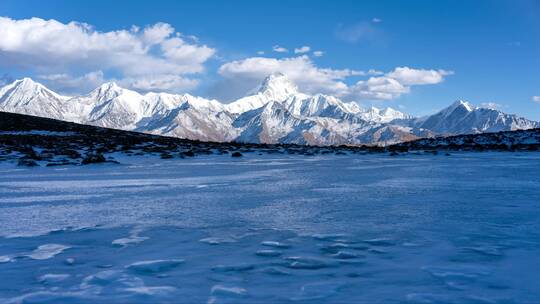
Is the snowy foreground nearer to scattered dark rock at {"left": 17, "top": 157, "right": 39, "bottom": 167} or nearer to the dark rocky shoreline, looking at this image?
scattered dark rock at {"left": 17, "top": 157, "right": 39, "bottom": 167}

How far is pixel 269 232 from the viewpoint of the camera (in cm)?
595

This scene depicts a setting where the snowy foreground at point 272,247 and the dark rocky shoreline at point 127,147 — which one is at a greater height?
the dark rocky shoreline at point 127,147

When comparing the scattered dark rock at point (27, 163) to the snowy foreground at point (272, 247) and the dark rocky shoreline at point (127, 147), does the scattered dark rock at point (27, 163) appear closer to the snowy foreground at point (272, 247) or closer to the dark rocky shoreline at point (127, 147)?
the dark rocky shoreline at point (127, 147)

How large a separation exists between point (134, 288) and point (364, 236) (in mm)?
3137

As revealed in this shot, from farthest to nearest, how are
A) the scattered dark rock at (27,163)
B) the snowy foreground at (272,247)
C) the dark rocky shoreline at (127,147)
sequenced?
the dark rocky shoreline at (127,147), the scattered dark rock at (27,163), the snowy foreground at (272,247)

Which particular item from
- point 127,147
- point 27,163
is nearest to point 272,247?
point 27,163

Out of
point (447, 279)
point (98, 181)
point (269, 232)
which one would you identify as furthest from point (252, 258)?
point (98, 181)

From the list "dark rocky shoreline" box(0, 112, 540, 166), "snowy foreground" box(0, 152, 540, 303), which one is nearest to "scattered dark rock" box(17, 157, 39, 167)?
"dark rocky shoreline" box(0, 112, 540, 166)

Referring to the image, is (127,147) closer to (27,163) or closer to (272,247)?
(27,163)

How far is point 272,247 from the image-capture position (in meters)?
5.18

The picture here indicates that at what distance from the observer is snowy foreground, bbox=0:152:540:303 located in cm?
374

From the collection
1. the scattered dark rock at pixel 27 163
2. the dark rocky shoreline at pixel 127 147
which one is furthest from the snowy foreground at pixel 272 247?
the dark rocky shoreline at pixel 127 147

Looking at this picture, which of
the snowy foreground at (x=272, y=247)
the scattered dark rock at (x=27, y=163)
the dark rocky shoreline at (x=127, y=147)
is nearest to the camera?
the snowy foreground at (x=272, y=247)

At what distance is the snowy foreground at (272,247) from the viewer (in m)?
3.74
